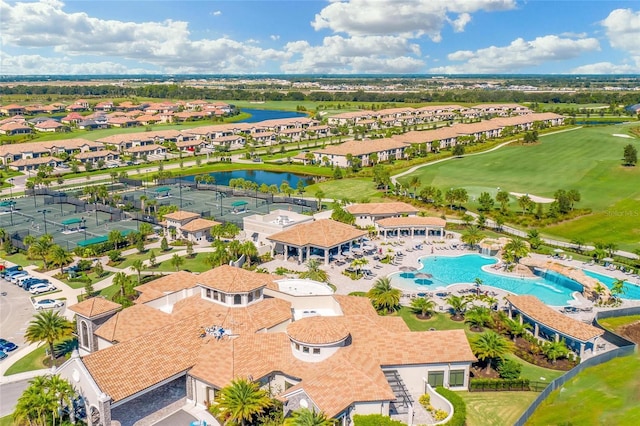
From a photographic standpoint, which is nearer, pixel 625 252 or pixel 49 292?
pixel 49 292

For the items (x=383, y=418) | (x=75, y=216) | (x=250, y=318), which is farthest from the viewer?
(x=75, y=216)

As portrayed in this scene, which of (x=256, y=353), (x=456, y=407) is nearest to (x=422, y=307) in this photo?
(x=456, y=407)

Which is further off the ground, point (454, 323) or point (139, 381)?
point (139, 381)

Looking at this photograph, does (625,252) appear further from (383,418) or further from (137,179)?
(137,179)

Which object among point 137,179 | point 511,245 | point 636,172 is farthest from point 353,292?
point 636,172

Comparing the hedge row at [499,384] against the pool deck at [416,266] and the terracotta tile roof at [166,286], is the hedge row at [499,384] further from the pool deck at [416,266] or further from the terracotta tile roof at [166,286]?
the terracotta tile roof at [166,286]

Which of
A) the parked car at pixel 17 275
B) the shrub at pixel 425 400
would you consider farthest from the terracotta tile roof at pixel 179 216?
the shrub at pixel 425 400

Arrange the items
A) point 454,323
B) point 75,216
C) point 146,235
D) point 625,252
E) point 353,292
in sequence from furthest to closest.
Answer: point 75,216, point 146,235, point 625,252, point 353,292, point 454,323
